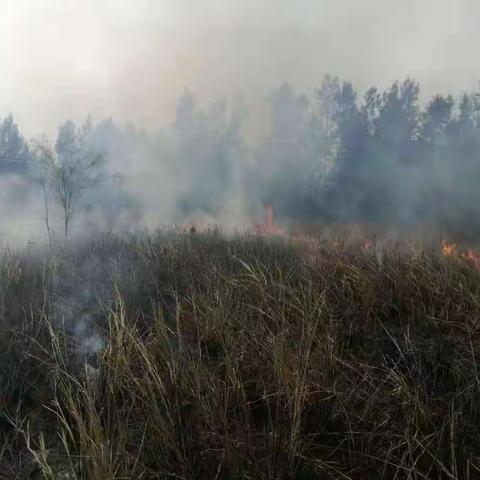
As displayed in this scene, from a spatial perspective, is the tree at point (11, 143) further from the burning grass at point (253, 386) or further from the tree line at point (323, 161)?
the burning grass at point (253, 386)

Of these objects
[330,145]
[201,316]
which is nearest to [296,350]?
[201,316]

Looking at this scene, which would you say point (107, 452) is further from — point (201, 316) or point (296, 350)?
point (201, 316)

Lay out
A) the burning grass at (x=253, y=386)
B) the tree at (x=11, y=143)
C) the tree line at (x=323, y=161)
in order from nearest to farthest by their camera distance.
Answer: the burning grass at (x=253, y=386), the tree line at (x=323, y=161), the tree at (x=11, y=143)

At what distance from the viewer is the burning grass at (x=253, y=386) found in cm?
148

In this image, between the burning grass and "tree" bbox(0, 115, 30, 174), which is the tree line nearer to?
"tree" bbox(0, 115, 30, 174)

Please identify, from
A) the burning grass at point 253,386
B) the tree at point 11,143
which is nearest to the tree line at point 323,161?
the tree at point 11,143

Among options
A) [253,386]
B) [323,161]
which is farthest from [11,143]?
[253,386]

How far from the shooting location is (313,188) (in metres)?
21.4

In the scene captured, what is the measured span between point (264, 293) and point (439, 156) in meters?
20.8

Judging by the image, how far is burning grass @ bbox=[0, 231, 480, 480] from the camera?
4.86ft

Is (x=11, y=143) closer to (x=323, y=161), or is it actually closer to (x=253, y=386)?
(x=323, y=161)

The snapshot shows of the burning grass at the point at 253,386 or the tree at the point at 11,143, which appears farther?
the tree at the point at 11,143

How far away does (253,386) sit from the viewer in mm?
2010

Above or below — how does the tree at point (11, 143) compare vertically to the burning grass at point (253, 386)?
above
